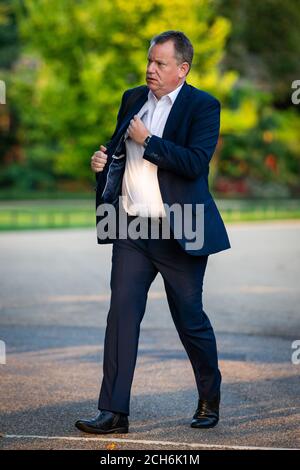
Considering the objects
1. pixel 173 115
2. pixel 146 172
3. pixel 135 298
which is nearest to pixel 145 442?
pixel 135 298

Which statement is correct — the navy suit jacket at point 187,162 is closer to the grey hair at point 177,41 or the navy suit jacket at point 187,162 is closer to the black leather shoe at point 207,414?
the grey hair at point 177,41

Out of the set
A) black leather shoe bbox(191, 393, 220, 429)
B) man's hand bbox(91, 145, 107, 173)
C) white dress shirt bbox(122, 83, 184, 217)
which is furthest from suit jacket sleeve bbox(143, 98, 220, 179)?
black leather shoe bbox(191, 393, 220, 429)

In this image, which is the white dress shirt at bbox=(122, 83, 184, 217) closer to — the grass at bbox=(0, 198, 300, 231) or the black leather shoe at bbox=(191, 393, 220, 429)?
the black leather shoe at bbox=(191, 393, 220, 429)

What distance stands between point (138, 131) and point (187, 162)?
10.2 inches

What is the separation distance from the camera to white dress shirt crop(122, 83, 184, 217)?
5672 millimetres

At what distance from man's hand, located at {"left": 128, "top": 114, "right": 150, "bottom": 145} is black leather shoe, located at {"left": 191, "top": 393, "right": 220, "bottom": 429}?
1297mm

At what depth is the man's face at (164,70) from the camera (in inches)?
221

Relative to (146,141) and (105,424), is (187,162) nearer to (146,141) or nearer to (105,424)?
(146,141)

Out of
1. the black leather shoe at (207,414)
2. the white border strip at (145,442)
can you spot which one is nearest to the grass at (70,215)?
the black leather shoe at (207,414)

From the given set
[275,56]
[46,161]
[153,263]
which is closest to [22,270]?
[153,263]

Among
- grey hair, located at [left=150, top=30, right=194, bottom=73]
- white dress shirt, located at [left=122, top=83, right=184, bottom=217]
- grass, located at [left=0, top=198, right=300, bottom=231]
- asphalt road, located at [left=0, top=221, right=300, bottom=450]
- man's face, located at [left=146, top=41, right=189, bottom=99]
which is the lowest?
asphalt road, located at [left=0, top=221, right=300, bottom=450]

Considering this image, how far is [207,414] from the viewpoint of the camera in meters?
5.84

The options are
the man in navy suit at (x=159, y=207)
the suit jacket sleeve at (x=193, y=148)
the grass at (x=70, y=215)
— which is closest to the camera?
the suit jacket sleeve at (x=193, y=148)
